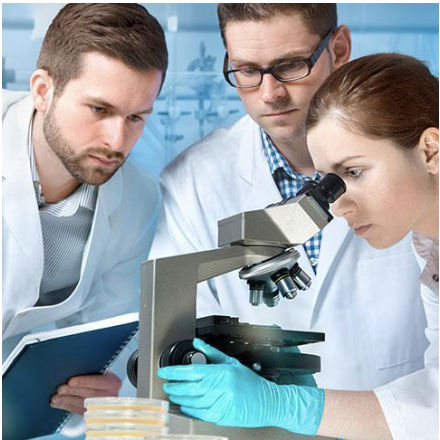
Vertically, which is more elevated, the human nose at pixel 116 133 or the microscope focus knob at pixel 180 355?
the human nose at pixel 116 133

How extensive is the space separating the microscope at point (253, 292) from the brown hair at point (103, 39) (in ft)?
3.52

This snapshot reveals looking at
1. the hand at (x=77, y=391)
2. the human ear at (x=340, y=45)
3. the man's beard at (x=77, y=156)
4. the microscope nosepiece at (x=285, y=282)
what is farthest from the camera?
the man's beard at (x=77, y=156)

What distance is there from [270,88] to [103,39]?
22.8 inches

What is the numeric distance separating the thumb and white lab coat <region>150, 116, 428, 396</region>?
93 centimetres

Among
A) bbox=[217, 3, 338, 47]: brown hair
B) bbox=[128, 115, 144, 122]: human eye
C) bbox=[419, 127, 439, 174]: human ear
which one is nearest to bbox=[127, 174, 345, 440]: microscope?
bbox=[419, 127, 439, 174]: human ear

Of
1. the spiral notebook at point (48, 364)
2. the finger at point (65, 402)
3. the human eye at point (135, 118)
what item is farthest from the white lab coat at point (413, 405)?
the human eye at point (135, 118)

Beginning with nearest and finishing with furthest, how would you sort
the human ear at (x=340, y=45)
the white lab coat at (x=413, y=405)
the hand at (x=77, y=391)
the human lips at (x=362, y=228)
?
the white lab coat at (x=413, y=405) → the human lips at (x=362, y=228) → the hand at (x=77, y=391) → the human ear at (x=340, y=45)

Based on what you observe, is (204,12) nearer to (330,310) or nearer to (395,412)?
(330,310)

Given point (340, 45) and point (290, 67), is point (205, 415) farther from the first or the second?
point (340, 45)

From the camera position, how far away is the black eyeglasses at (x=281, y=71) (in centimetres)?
224

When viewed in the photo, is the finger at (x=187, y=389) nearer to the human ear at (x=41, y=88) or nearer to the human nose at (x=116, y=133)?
the human nose at (x=116, y=133)

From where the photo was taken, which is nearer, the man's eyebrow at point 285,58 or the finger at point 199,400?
the finger at point 199,400

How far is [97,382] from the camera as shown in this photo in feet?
7.07

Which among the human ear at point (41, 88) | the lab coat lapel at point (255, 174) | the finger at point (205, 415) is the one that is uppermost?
the human ear at point (41, 88)
